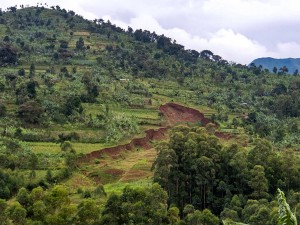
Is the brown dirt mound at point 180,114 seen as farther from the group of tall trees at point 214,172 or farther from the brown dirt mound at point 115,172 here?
the group of tall trees at point 214,172

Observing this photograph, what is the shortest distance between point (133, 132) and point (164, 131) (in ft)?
19.1

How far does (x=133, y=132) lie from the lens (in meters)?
46.4

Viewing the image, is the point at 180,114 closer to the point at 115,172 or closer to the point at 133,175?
the point at 115,172

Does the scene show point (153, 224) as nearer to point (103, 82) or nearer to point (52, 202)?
point (52, 202)

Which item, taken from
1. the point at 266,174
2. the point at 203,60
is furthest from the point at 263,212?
the point at 203,60

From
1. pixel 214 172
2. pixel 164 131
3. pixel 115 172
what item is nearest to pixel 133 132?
pixel 164 131

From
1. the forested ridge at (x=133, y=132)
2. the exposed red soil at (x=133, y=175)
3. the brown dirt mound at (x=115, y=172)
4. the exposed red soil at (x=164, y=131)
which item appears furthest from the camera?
the exposed red soil at (x=164, y=131)

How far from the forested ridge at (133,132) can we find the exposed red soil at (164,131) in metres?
0.41

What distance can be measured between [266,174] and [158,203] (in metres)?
10.5

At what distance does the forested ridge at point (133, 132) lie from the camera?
20.2 meters

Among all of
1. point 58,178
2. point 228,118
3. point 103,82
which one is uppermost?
point 103,82

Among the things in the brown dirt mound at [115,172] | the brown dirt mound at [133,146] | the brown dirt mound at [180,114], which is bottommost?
the brown dirt mound at [115,172]

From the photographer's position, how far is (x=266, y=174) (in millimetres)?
27328

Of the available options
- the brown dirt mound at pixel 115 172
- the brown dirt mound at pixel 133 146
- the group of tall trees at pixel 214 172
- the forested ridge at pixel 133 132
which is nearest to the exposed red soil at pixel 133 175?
the forested ridge at pixel 133 132
